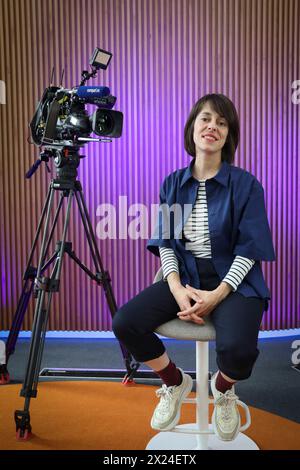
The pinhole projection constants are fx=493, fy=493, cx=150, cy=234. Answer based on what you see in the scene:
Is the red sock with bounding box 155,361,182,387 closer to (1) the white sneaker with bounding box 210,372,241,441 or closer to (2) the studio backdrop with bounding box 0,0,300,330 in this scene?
(1) the white sneaker with bounding box 210,372,241,441

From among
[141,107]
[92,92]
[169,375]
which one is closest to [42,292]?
[169,375]

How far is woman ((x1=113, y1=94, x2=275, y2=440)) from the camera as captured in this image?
5.59ft

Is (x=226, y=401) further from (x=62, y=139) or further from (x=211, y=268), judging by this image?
(x=62, y=139)

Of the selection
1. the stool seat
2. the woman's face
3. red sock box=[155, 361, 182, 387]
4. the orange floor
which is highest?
the woman's face

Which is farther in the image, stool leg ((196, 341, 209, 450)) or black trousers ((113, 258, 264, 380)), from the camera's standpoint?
stool leg ((196, 341, 209, 450))

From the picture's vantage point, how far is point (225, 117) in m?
1.96

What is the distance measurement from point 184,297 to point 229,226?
32 cm

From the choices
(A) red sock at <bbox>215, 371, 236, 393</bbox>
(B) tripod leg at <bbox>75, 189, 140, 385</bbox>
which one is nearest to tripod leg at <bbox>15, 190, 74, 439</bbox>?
(B) tripod leg at <bbox>75, 189, 140, 385</bbox>

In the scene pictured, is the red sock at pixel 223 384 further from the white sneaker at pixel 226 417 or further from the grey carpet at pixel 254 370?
the grey carpet at pixel 254 370

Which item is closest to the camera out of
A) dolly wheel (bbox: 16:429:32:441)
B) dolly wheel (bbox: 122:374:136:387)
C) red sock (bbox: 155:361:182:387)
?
red sock (bbox: 155:361:182:387)

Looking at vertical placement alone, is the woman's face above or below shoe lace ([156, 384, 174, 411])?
above

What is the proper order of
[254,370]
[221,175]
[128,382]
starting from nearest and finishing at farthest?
[221,175]
[128,382]
[254,370]

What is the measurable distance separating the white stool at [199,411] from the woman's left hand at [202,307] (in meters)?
0.03

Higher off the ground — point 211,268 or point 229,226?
point 229,226
